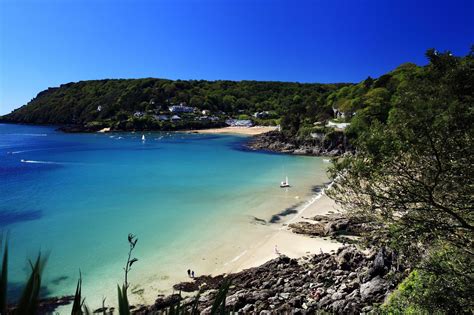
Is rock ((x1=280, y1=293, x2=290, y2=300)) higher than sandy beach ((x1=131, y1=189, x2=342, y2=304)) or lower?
higher

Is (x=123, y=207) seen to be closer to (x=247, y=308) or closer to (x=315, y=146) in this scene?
(x=247, y=308)

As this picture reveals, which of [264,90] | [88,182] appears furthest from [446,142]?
[264,90]

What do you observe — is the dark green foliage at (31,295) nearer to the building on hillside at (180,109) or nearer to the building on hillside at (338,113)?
the building on hillside at (338,113)

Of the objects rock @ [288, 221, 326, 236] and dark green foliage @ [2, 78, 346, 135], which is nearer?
rock @ [288, 221, 326, 236]

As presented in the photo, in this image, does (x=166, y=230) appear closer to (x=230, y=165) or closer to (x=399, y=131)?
(x=399, y=131)

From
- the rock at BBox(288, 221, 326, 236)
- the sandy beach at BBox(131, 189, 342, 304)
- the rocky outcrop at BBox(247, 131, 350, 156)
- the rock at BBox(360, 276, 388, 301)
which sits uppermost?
the rocky outcrop at BBox(247, 131, 350, 156)

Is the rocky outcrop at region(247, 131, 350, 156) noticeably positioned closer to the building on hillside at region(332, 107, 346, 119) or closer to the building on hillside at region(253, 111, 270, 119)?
the building on hillside at region(332, 107, 346, 119)

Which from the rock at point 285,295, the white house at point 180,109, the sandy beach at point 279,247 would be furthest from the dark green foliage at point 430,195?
the white house at point 180,109

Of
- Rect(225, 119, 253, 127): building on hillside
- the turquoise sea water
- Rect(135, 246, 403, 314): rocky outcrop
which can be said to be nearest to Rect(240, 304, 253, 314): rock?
Rect(135, 246, 403, 314): rocky outcrop
